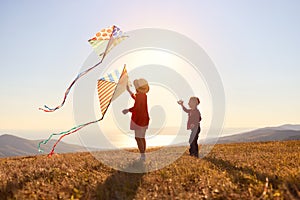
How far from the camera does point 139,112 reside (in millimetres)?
12031

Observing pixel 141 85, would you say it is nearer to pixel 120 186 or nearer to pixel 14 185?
→ pixel 120 186

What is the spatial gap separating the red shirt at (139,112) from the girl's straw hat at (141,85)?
185mm

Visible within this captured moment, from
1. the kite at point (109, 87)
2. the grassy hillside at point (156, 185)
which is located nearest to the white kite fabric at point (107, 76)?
the kite at point (109, 87)

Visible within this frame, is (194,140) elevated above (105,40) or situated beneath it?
situated beneath

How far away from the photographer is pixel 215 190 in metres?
6.27

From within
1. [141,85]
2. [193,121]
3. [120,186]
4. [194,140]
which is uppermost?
[141,85]

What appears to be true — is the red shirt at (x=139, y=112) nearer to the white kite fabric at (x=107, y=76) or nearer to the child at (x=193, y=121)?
the white kite fabric at (x=107, y=76)

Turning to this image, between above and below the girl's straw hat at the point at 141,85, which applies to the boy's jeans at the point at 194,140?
below

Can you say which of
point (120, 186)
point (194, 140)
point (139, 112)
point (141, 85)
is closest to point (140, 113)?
point (139, 112)

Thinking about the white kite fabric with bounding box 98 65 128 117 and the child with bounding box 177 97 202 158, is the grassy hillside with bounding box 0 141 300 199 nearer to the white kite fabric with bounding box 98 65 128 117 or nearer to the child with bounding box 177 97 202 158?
the white kite fabric with bounding box 98 65 128 117

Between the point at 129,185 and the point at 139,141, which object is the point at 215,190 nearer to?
the point at 129,185

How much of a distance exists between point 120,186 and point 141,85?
5382mm

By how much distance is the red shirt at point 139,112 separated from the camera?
1200 cm

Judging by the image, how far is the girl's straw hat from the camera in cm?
1213
